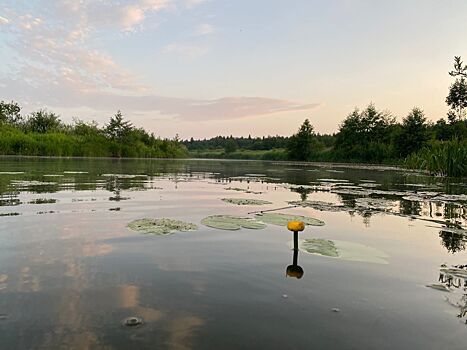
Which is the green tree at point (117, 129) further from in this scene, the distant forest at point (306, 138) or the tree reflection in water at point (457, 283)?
the tree reflection in water at point (457, 283)

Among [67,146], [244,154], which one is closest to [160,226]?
[67,146]

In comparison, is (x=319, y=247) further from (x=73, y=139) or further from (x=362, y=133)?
(x=362, y=133)

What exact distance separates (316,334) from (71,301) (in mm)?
1846

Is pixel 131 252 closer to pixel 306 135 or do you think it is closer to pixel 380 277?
pixel 380 277

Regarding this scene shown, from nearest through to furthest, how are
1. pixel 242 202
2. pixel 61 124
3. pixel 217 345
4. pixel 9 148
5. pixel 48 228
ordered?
1. pixel 217 345
2. pixel 48 228
3. pixel 242 202
4. pixel 9 148
5. pixel 61 124

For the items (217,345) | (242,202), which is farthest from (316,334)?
(242,202)

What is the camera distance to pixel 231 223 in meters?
6.19

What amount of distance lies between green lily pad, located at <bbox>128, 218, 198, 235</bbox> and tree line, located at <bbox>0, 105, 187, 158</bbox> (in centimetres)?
3926

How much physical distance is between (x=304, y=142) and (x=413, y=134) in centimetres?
2675

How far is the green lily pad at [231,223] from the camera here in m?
5.99

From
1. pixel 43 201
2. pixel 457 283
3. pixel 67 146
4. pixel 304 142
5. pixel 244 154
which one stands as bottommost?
pixel 457 283

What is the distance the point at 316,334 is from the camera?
244 cm

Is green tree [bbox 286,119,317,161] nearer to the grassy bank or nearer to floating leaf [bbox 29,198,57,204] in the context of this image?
the grassy bank

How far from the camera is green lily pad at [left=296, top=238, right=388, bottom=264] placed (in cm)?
443
